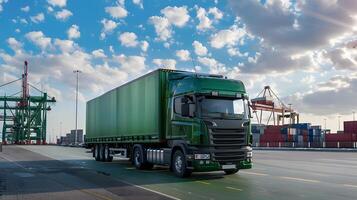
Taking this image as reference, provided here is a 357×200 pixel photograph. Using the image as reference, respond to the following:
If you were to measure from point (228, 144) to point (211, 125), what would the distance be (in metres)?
0.99

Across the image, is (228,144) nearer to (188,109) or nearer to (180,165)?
(188,109)

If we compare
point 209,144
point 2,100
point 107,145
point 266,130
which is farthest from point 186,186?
point 2,100

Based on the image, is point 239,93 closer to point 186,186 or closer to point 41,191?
point 186,186

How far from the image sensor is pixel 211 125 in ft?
50.8

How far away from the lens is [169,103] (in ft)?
57.8

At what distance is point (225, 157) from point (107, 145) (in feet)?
39.8

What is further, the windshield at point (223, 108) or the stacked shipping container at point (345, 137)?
the stacked shipping container at point (345, 137)

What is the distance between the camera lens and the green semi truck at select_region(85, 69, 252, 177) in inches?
614

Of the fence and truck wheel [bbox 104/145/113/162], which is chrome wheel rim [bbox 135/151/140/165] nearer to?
truck wheel [bbox 104/145/113/162]

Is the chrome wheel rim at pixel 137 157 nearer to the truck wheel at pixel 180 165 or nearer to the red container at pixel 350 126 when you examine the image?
the truck wheel at pixel 180 165

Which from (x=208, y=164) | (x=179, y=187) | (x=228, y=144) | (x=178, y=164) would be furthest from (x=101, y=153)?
(x=179, y=187)

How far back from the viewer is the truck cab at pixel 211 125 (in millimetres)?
15531

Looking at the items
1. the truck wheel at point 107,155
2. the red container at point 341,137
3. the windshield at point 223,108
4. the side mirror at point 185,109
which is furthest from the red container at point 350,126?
the side mirror at point 185,109

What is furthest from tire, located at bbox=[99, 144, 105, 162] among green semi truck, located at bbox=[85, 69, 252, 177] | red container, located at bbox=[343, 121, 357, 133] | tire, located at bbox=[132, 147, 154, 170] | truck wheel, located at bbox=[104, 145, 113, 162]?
red container, located at bbox=[343, 121, 357, 133]
